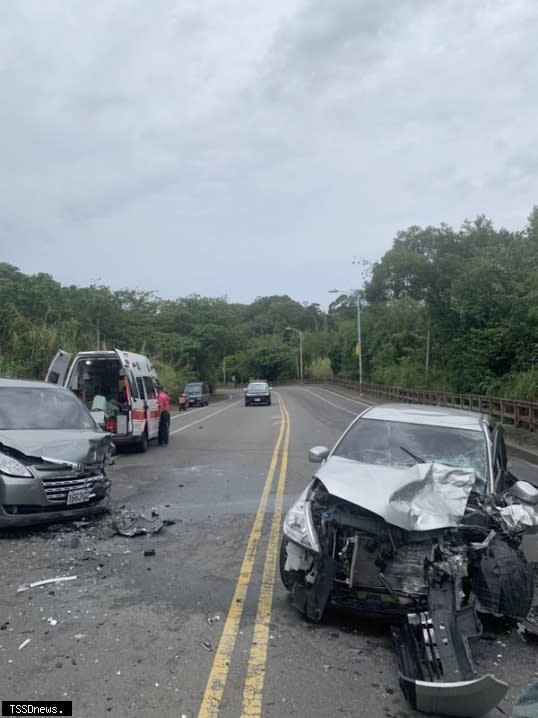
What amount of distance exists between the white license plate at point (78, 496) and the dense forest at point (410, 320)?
1547 cm

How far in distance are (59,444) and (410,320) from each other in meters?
37.5

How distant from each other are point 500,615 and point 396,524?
3.37 feet

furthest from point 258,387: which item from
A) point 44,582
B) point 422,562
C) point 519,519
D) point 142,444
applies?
point 422,562

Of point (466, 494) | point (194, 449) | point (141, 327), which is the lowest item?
point (194, 449)

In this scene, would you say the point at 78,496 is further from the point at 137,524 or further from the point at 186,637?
the point at 186,637

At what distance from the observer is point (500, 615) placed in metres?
4.47

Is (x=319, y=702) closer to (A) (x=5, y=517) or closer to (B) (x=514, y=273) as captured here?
(A) (x=5, y=517)

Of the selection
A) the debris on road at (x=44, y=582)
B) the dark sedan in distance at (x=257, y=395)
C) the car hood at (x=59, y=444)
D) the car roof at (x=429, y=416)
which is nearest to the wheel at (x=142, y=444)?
the car hood at (x=59, y=444)

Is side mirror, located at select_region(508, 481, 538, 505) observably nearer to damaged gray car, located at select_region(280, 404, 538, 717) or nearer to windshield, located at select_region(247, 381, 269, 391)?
damaged gray car, located at select_region(280, 404, 538, 717)

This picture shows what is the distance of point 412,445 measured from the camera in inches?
247

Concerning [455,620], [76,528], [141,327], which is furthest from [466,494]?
[141,327]

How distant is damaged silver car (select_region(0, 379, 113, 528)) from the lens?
6789 millimetres

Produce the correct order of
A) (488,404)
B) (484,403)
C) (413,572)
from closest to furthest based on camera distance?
(413,572) < (488,404) < (484,403)

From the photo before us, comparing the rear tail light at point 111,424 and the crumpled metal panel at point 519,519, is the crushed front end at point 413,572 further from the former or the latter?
the rear tail light at point 111,424
